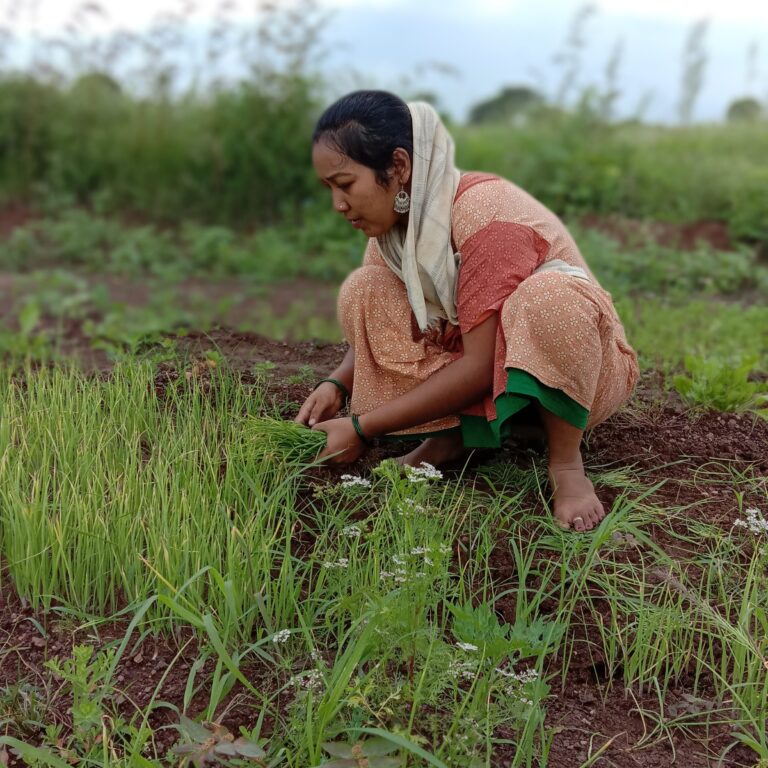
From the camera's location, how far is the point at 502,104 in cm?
1424

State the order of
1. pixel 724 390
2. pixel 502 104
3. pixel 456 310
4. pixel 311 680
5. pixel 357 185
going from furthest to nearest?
1. pixel 502 104
2. pixel 724 390
3. pixel 456 310
4. pixel 357 185
5. pixel 311 680

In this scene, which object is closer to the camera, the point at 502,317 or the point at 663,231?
the point at 502,317

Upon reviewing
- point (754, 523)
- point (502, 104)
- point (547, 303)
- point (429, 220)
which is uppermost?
point (502, 104)

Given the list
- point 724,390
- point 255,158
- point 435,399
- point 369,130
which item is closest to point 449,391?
point 435,399

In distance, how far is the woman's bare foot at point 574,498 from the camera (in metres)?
2.69

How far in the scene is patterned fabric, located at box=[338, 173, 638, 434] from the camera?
105 inches

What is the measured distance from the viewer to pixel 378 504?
9.15ft

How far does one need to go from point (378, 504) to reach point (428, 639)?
24.6 inches

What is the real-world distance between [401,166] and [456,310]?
450 mm

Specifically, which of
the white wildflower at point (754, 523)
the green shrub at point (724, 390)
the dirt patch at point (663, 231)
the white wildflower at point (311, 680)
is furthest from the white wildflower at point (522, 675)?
the dirt patch at point (663, 231)

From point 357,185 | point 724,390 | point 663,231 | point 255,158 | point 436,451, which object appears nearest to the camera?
point 357,185

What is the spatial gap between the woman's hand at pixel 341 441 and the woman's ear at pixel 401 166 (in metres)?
0.71

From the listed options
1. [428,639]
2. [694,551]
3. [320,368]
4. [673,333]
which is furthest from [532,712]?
[673,333]

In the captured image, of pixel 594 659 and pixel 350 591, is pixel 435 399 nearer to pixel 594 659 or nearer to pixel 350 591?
pixel 350 591
